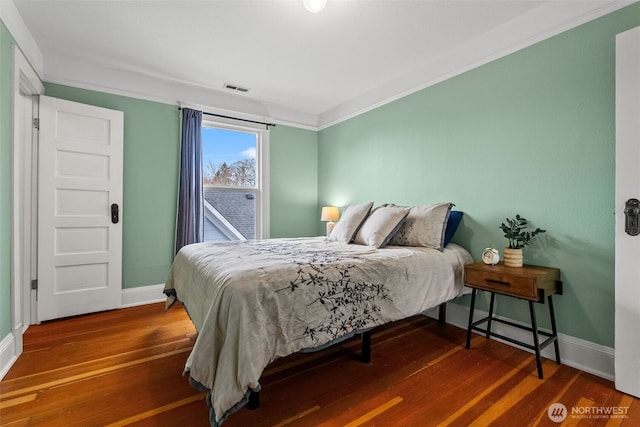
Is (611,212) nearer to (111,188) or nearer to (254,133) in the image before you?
(254,133)

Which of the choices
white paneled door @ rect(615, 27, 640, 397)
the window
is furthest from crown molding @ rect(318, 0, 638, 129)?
the window

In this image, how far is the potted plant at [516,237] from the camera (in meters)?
2.14

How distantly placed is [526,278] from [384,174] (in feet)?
6.34

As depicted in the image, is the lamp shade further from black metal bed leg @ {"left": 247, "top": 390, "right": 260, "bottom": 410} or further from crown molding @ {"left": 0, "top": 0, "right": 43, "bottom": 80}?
crown molding @ {"left": 0, "top": 0, "right": 43, "bottom": 80}

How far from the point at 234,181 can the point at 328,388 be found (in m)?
3.00

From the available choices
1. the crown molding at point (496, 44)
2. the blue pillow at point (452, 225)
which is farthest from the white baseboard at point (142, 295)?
the crown molding at point (496, 44)

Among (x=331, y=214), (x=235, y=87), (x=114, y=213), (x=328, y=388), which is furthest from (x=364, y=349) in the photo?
(x=235, y=87)

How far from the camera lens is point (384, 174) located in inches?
138

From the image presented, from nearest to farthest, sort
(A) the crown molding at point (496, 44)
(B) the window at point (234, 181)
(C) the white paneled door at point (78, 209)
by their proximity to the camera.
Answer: (A) the crown molding at point (496, 44), (C) the white paneled door at point (78, 209), (B) the window at point (234, 181)

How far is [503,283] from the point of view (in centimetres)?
200

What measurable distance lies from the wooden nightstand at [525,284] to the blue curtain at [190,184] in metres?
2.92

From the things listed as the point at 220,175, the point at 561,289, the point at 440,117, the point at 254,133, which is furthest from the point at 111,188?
the point at 561,289

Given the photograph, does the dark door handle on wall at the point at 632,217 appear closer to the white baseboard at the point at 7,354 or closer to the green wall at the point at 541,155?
the green wall at the point at 541,155

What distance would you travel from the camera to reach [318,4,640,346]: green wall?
6.27 feet
